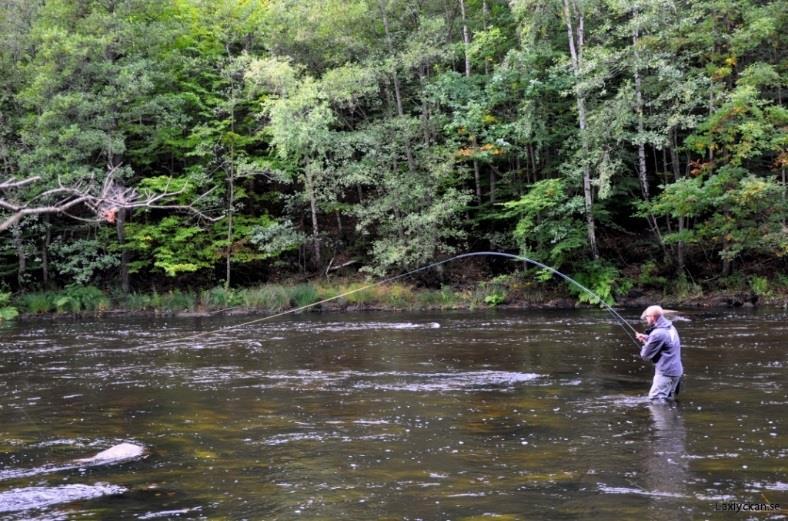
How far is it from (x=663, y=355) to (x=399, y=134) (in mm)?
20659

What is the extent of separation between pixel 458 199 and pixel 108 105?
13.6 m

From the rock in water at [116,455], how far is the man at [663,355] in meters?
6.42

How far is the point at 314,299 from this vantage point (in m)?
27.9

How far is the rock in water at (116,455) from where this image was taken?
8062 mm

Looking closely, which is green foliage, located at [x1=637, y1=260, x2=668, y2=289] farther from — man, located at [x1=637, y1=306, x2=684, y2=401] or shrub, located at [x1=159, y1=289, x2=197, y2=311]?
man, located at [x1=637, y1=306, x2=684, y2=401]

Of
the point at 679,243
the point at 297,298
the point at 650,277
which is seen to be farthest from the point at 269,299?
the point at 679,243

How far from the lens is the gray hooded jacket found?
1017 centimetres

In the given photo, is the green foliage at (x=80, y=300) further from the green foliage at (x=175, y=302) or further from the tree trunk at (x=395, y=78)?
the tree trunk at (x=395, y=78)

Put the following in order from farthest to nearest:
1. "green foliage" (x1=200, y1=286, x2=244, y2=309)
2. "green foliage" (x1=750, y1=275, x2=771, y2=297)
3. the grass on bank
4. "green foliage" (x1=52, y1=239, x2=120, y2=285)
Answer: "green foliage" (x1=52, y1=239, x2=120, y2=285), "green foliage" (x1=200, y1=286, x2=244, y2=309), the grass on bank, "green foliage" (x1=750, y1=275, x2=771, y2=297)

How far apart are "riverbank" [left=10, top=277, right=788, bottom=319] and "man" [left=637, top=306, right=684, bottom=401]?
15740 mm

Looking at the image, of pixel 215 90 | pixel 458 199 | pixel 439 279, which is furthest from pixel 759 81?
pixel 215 90

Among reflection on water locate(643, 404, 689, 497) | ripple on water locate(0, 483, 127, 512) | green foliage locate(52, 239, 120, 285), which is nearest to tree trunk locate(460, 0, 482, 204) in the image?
green foliage locate(52, 239, 120, 285)

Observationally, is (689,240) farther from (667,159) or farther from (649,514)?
(649,514)

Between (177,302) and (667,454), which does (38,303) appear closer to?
(177,302)
